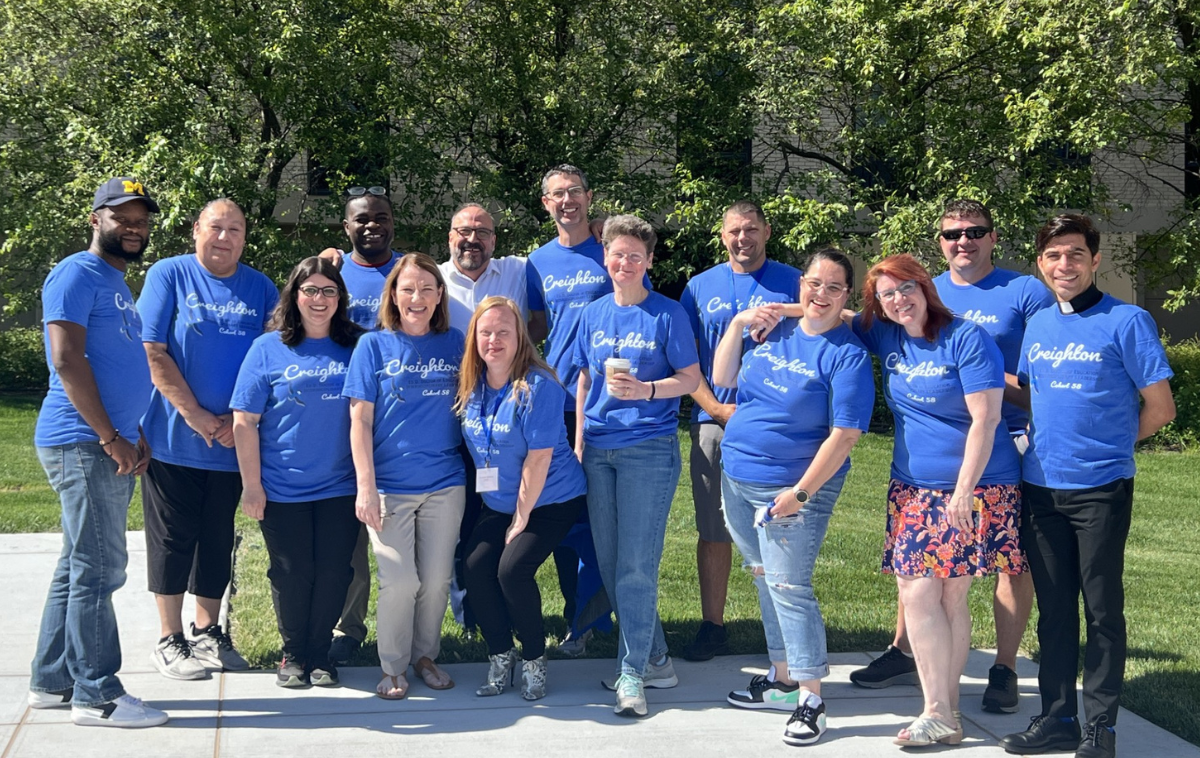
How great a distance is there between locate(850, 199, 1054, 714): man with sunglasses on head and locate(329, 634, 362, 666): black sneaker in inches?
119

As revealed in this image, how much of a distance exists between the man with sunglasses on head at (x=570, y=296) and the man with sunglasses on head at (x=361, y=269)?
0.76 metres

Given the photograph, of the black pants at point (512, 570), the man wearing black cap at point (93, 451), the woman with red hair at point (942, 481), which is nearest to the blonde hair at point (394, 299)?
the black pants at point (512, 570)

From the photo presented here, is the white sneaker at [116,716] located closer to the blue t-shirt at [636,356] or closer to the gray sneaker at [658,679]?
the gray sneaker at [658,679]

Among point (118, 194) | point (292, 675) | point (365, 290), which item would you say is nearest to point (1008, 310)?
point (365, 290)

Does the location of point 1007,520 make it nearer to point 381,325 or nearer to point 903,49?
point 381,325

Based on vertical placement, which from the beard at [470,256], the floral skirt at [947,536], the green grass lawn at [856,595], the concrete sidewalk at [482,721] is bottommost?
the concrete sidewalk at [482,721]

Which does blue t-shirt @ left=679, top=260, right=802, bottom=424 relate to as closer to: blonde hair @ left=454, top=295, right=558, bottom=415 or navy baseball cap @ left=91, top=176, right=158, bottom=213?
blonde hair @ left=454, top=295, right=558, bottom=415

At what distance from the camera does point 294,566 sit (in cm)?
494

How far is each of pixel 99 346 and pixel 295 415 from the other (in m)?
0.84

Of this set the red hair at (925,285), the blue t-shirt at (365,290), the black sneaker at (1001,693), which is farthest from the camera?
the blue t-shirt at (365,290)

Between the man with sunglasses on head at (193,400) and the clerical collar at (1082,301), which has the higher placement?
the clerical collar at (1082,301)

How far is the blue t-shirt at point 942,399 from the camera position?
173 inches

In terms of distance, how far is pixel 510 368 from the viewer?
16.1ft

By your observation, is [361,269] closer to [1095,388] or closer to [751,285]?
[751,285]
